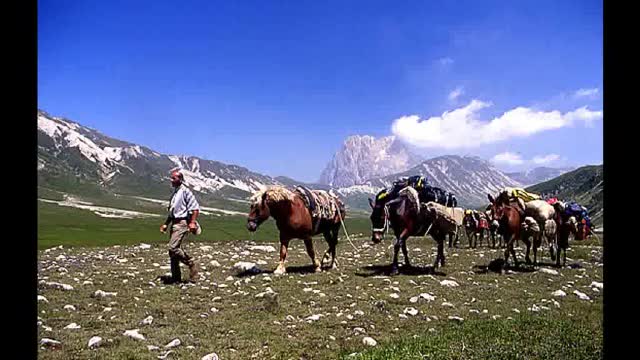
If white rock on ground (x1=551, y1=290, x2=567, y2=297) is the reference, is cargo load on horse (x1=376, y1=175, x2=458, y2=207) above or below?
above

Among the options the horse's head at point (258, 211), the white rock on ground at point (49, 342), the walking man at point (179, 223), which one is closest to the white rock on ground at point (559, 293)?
the horse's head at point (258, 211)

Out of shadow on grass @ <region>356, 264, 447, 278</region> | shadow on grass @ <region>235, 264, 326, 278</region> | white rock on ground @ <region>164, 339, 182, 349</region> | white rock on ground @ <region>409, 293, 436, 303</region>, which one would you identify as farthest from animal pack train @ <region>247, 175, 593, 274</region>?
white rock on ground @ <region>164, 339, 182, 349</region>

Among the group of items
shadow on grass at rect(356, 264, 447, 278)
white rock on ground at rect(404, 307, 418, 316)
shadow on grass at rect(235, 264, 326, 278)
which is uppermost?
white rock on ground at rect(404, 307, 418, 316)

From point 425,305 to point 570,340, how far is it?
368 cm

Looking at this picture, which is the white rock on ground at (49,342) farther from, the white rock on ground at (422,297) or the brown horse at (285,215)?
the brown horse at (285,215)

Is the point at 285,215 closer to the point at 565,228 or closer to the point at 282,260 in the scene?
the point at 282,260

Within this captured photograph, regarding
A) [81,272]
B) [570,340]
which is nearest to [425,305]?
[570,340]

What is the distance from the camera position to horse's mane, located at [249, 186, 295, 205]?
16.6m

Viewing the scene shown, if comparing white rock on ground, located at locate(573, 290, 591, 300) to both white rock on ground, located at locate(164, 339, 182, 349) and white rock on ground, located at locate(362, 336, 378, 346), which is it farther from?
white rock on ground, located at locate(164, 339, 182, 349)

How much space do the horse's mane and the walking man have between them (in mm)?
2365

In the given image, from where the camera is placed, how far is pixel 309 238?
16.8 metres
